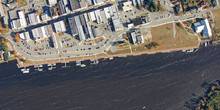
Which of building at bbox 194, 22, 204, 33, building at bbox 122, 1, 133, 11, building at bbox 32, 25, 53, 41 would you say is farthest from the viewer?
building at bbox 32, 25, 53, 41

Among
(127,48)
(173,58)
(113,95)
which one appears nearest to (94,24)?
(127,48)

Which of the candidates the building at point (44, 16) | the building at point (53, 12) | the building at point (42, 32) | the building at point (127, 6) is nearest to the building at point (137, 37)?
→ the building at point (127, 6)

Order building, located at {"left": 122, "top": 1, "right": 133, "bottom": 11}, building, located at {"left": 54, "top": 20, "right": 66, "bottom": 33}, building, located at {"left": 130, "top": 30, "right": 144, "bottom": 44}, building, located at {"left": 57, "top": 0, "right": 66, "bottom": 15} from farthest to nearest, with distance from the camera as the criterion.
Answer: building, located at {"left": 57, "top": 0, "right": 66, "bottom": 15}, building, located at {"left": 54, "top": 20, "right": 66, "bottom": 33}, building, located at {"left": 122, "top": 1, "right": 133, "bottom": 11}, building, located at {"left": 130, "top": 30, "right": 144, "bottom": 44}

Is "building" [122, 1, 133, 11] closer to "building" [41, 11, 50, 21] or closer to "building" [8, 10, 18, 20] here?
"building" [41, 11, 50, 21]

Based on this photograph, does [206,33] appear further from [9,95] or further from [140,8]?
[9,95]

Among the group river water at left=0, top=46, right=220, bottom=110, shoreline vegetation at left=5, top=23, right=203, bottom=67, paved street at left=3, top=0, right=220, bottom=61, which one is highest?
paved street at left=3, top=0, right=220, bottom=61

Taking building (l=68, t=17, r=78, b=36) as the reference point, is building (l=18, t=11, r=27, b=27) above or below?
above

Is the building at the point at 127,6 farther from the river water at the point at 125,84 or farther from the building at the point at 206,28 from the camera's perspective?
the building at the point at 206,28

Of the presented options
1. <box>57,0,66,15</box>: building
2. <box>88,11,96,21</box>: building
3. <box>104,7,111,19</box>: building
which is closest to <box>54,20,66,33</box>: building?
<box>57,0,66,15</box>: building

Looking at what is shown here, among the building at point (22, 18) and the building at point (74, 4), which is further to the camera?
the building at point (22, 18)
